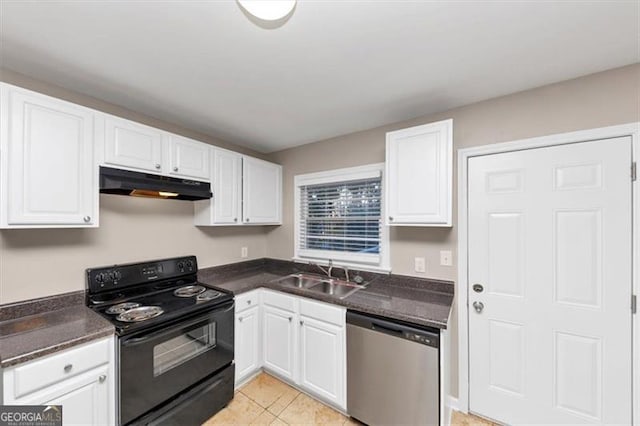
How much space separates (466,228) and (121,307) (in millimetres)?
2632

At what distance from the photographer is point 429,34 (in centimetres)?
127

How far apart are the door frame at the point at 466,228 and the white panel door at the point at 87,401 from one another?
241 centimetres

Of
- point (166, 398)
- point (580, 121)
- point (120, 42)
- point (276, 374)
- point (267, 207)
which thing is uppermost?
point (120, 42)

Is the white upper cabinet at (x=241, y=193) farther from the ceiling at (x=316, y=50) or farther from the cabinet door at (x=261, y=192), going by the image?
the ceiling at (x=316, y=50)

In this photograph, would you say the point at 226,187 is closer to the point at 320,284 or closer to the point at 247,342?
the point at 320,284

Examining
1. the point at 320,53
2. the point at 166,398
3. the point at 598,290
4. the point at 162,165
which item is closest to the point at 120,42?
the point at 162,165

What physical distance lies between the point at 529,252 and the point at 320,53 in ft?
6.30

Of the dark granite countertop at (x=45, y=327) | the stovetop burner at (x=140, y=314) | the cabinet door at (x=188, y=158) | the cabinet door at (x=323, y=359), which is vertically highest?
the cabinet door at (x=188, y=158)

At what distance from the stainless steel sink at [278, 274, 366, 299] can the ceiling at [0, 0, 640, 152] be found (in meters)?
1.63

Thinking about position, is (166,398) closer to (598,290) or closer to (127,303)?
(127,303)

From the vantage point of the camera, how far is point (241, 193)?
2.70 m

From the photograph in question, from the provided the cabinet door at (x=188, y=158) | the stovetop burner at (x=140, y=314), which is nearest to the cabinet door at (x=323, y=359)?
the stovetop burner at (x=140, y=314)

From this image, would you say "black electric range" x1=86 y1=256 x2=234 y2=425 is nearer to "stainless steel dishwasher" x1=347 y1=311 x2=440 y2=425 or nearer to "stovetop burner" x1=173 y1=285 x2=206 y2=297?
"stovetop burner" x1=173 y1=285 x2=206 y2=297

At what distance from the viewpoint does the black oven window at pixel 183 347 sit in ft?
5.46
